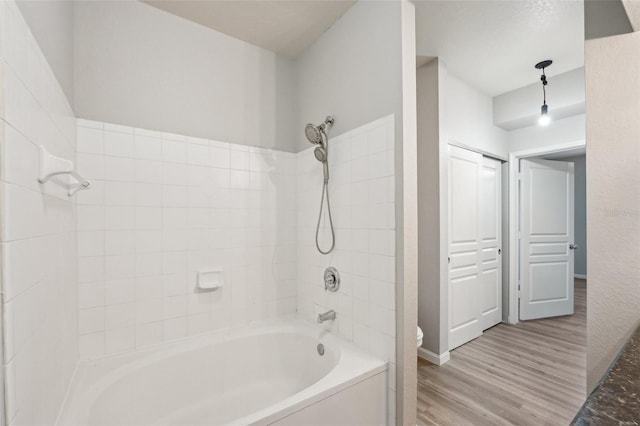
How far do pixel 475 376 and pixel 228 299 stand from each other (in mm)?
2012

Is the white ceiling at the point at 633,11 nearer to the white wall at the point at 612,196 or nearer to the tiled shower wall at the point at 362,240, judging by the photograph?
the white wall at the point at 612,196

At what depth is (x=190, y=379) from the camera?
1650 mm

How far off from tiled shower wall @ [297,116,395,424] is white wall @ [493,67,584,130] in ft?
7.87

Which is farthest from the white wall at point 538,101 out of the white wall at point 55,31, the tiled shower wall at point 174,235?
the white wall at point 55,31

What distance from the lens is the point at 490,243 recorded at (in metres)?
3.18

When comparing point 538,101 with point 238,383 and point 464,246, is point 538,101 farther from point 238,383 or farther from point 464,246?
point 238,383

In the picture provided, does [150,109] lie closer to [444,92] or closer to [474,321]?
[444,92]

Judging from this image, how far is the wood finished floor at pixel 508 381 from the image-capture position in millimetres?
1798

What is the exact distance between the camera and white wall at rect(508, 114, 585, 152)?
119 inches

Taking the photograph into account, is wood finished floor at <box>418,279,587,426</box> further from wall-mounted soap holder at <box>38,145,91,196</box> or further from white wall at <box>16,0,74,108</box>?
→ white wall at <box>16,0,74,108</box>

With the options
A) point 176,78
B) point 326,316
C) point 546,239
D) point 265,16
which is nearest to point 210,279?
point 326,316

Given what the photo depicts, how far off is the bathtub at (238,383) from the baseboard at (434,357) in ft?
3.92

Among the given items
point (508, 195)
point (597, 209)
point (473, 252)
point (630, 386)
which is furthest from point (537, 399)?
point (508, 195)

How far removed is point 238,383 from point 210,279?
2.24ft
